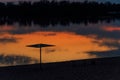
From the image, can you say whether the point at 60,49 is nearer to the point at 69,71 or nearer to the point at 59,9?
the point at 69,71

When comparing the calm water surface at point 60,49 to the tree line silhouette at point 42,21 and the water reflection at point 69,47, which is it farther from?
the tree line silhouette at point 42,21

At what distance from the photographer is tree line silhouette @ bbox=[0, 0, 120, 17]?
41.2 meters

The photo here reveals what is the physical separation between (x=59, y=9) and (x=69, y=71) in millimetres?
31670

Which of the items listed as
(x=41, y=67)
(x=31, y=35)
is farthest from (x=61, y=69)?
(x=31, y=35)

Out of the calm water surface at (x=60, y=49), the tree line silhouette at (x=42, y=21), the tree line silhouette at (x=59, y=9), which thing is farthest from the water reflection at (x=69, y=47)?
the tree line silhouette at (x=59, y=9)

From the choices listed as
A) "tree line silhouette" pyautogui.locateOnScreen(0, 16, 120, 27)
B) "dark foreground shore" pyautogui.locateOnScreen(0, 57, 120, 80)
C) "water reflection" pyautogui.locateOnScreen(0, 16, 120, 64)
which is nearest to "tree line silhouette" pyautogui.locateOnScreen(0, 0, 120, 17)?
"tree line silhouette" pyautogui.locateOnScreen(0, 16, 120, 27)

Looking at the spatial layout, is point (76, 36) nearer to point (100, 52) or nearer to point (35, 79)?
point (100, 52)

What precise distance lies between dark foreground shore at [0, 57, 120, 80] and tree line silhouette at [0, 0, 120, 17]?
2561cm

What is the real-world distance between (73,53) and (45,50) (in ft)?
2.98

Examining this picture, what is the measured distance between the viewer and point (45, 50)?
18.3 metres

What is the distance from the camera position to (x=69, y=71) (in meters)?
12.8

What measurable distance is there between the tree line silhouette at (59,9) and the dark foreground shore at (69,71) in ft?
84.0

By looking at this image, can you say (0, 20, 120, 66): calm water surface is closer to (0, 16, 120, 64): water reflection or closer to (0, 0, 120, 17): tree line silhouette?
(0, 16, 120, 64): water reflection

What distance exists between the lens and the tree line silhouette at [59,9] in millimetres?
41231
